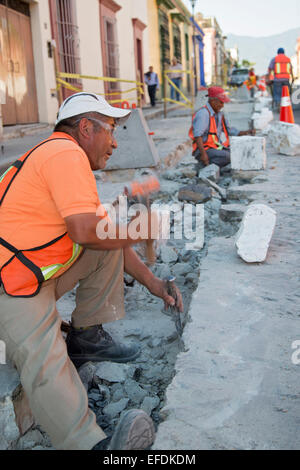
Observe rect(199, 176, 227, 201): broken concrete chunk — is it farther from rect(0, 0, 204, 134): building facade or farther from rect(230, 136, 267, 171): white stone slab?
rect(0, 0, 204, 134): building facade

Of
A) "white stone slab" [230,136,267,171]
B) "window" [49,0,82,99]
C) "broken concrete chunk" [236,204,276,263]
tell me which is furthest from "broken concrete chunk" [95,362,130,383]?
"window" [49,0,82,99]

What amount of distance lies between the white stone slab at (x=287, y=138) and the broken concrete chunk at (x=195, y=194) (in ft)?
6.69

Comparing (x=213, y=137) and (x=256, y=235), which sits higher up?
(x=213, y=137)

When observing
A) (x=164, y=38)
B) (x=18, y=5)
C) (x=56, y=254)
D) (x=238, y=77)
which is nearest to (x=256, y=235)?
(x=56, y=254)

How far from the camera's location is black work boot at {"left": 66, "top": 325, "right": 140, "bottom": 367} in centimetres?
243

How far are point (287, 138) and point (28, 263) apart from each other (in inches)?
225

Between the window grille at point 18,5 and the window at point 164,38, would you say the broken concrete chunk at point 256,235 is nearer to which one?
the window grille at point 18,5

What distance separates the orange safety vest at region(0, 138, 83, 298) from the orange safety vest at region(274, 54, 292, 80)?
39.4ft

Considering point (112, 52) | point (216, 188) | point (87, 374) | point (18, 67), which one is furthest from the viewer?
point (112, 52)

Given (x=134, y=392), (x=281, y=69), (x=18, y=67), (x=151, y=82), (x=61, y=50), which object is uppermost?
(x=61, y=50)

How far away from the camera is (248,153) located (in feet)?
19.1

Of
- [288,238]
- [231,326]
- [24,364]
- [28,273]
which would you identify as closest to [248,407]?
[231,326]

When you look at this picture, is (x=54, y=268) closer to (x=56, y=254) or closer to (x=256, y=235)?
(x=56, y=254)

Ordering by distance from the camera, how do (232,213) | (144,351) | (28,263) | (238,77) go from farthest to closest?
(238,77) < (232,213) < (144,351) < (28,263)
